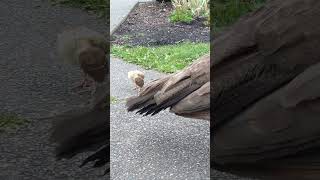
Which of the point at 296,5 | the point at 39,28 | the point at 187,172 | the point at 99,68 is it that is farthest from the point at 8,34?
the point at 187,172

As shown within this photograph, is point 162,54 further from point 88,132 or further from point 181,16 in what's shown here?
point 88,132

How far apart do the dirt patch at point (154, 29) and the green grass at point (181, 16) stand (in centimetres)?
3

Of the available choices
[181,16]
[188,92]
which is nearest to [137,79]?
[188,92]

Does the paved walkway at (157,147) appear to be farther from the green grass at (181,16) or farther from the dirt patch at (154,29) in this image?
the green grass at (181,16)

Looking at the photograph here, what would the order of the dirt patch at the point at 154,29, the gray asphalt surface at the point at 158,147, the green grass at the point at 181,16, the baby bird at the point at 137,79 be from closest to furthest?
the gray asphalt surface at the point at 158,147, the baby bird at the point at 137,79, the dirt patch at the point at 154,29, the green grass at the point at 181,16

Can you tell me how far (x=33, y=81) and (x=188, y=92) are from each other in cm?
51

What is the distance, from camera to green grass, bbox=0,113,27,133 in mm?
1249

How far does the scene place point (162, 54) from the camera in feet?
12.8

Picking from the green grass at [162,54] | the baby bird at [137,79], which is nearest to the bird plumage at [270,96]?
the baby bird at [137,79]

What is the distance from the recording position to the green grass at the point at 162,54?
347 centimetres

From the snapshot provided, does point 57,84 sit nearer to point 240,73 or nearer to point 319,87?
point 240,73

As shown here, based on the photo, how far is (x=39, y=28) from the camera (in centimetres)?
124

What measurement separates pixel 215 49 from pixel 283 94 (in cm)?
19

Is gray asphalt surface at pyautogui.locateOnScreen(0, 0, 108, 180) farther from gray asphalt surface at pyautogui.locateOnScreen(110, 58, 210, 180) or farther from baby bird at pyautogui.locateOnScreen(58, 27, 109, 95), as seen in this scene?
gray asphalt surface at pyautogui.locateOnScreen(110, 58, 210, 180)
